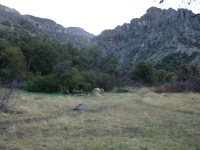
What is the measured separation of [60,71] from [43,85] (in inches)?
176

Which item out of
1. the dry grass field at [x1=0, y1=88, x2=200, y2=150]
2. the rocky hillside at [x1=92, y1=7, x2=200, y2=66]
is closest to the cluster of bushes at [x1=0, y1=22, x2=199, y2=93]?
the rocky hillside at [x1=92, y1=7, x2=200, y2=66]

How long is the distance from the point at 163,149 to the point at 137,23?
124m

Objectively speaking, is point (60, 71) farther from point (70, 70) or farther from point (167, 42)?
point (167, 42)

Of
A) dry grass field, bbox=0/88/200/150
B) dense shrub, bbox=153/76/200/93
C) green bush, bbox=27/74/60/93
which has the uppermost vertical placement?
dense shrub, bbox=153/76/200/93

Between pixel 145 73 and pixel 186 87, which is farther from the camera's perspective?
pixel 145 73

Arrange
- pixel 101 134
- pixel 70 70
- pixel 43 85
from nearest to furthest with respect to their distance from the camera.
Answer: pixel 101 134
pixel 43 85
pixel 70 70

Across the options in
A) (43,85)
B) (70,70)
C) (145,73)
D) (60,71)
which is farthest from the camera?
(145,73)

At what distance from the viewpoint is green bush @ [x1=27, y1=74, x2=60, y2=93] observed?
2655cm

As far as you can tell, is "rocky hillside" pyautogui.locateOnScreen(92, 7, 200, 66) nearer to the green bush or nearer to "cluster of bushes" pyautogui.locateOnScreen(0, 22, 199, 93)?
"cluster of bushes" pyautogui.locateOnScreen(0, 22, 199, 93)

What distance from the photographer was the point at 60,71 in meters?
30.9

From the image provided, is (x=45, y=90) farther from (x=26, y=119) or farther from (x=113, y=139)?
(x=113, y=139)

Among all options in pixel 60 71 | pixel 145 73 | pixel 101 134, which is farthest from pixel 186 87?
pixel 101 134

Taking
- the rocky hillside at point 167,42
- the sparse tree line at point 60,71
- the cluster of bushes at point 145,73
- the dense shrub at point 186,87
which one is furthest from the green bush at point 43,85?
the rocky hillside at point 167,42

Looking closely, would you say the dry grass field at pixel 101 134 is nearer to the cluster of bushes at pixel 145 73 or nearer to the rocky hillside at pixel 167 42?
the cluster of bushes at pixel 145 73
